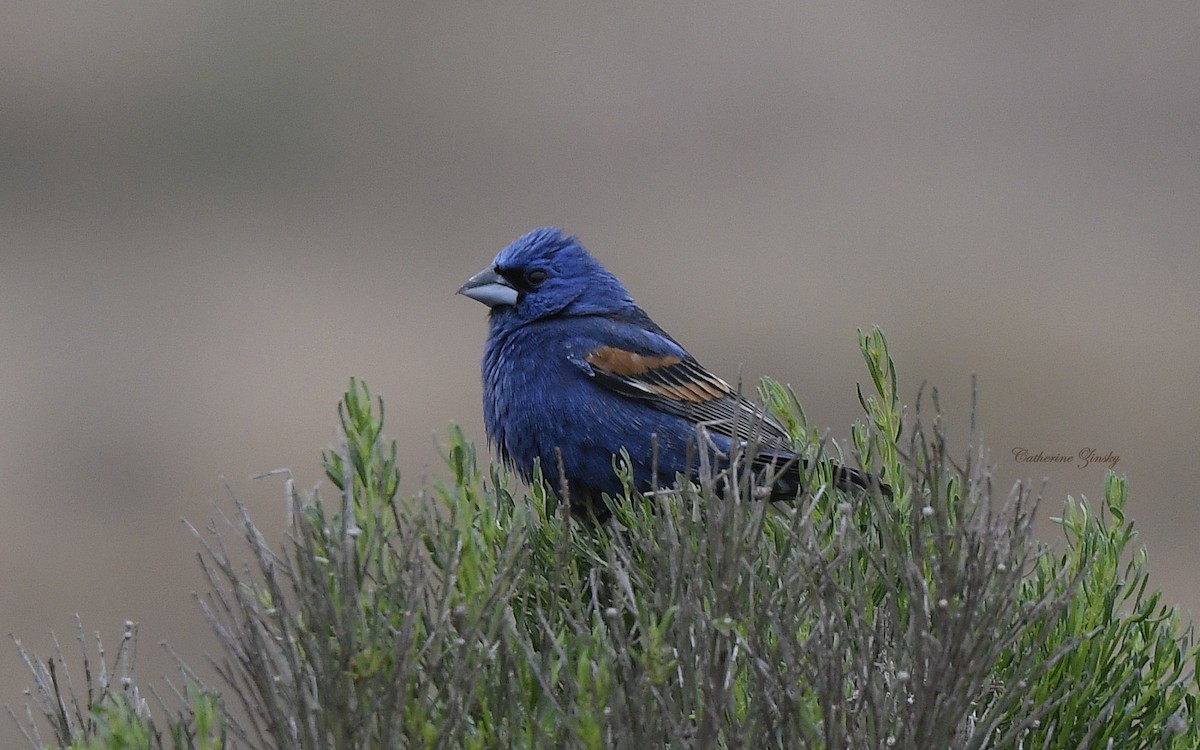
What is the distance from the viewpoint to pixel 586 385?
371 cm

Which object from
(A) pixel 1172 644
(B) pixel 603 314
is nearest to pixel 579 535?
(A) pixel 1172 644

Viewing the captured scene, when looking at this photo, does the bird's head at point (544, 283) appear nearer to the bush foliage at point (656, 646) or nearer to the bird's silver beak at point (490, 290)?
the bird's silver beak at point (490, 290)

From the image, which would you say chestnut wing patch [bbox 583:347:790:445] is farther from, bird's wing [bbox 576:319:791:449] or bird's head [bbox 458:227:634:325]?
bird's head [bbox 458:227:634:325]

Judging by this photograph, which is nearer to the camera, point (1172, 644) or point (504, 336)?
point (1172, 644)

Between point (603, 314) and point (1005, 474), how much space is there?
6.68 m

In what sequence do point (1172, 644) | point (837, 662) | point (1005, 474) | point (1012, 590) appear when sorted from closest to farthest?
point (837, 662)
point (1012, 590)
point (1172, 644)
point (1005, 474)

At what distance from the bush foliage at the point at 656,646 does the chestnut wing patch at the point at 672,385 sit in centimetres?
148

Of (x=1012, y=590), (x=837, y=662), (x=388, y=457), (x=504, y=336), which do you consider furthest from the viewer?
(x=504, y=336)

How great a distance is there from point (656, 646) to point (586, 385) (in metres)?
2.02

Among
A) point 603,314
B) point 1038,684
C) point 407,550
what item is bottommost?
point 1038,684

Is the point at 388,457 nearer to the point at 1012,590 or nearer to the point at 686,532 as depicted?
the point at 686,532

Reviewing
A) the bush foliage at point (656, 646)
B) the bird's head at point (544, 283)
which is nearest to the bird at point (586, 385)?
the bird's head at point (544, 283)

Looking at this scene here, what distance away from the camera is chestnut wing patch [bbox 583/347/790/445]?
3.75 metres

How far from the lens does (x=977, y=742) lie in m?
1.96
